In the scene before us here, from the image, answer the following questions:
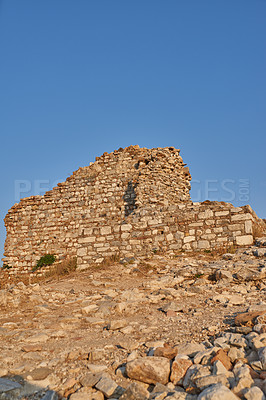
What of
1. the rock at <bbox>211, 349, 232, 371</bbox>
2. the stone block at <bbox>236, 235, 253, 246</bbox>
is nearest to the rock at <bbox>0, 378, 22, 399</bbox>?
the rock at <bbox>211, 349, 232, 371</bbox>

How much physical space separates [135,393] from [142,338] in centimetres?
115

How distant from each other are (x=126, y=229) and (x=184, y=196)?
5.81 m

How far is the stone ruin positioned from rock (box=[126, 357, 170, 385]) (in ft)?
21.9

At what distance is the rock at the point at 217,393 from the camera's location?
203 centimetres

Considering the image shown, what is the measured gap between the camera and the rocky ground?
8.01 feet

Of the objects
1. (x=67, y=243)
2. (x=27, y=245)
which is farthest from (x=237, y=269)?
(x=27, y=245)

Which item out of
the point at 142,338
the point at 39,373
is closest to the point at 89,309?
the point at 142,338

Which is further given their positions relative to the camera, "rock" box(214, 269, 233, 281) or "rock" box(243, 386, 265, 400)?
"rock" box(214, 269, 233, 281)

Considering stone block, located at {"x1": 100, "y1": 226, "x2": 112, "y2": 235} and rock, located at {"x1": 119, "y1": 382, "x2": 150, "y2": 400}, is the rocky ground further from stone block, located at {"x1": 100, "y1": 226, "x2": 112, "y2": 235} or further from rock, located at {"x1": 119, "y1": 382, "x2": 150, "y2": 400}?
stone block, located at {"x1": 100, "y1": 226, "x2": 112, "y2": 235}

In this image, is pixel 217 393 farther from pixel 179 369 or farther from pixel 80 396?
pixel 80 396

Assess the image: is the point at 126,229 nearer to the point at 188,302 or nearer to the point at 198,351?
the point at 188,302

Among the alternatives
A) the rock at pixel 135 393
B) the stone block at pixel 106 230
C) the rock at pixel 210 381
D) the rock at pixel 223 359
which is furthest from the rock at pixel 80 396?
the stone block at pixel 106 230

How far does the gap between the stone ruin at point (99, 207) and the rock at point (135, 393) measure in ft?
22.9

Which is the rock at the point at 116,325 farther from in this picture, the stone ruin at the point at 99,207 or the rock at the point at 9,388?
the stone ruin at the point at 99,207
